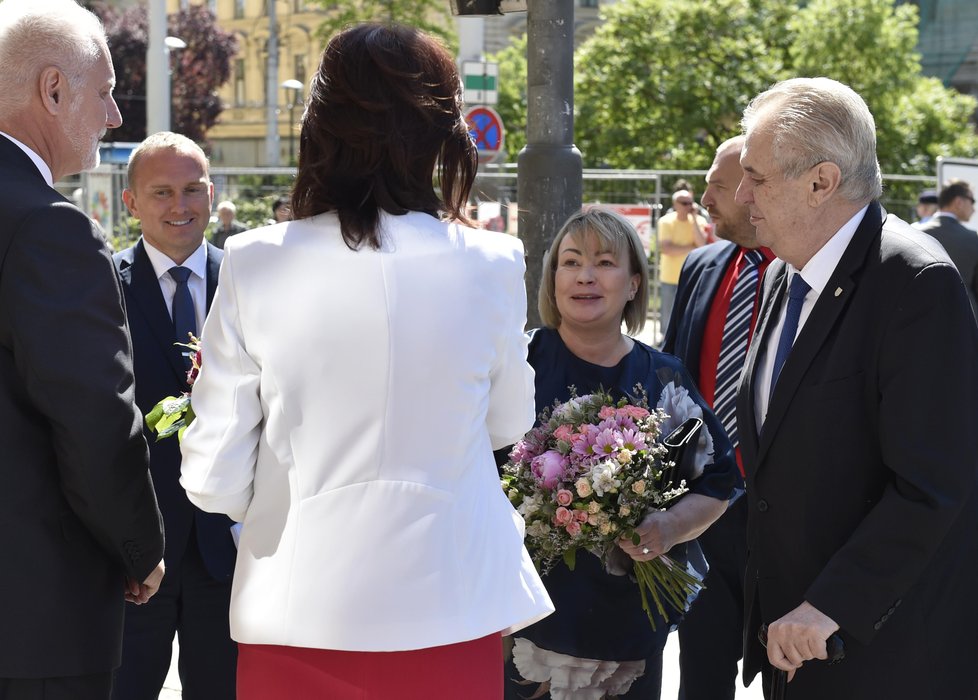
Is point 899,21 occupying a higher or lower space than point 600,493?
higher

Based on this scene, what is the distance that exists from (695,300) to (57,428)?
2.72m

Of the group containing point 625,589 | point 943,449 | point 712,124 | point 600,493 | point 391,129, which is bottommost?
point 625,589

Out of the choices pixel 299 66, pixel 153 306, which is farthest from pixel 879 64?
pixel 299 66

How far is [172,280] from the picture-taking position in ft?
13.6

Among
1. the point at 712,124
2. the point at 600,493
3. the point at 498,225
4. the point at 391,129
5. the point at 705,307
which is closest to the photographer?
the point at 391,129

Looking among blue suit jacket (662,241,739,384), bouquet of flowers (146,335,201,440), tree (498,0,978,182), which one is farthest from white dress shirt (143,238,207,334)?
tree (498,0,978,182)

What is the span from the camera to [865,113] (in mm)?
3006

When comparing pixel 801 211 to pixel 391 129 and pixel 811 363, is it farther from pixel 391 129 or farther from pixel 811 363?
pixel 391 129

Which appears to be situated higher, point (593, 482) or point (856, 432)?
point (856, 432)

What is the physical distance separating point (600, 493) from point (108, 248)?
1442 mm

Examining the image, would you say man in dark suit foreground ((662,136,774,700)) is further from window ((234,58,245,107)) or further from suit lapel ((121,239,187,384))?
window ((234,58,245,107))

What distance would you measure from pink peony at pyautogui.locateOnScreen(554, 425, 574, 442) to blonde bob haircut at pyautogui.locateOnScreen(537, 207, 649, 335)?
0.58 m

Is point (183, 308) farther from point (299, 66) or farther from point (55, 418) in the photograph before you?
point (299, 66)

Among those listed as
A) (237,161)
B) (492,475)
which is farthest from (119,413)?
(237,161)
